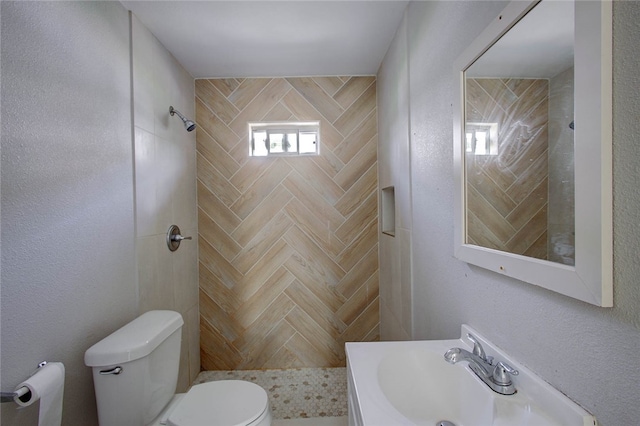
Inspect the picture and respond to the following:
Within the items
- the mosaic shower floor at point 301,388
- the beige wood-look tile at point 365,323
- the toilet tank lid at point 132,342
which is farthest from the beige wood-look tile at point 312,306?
the toilet tank lid at point 132,342

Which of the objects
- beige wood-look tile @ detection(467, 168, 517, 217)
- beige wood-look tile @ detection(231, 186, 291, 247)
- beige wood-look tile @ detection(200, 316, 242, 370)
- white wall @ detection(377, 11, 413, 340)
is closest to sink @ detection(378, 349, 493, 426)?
beige wood-look tile @ detection(467, 168, 517, 217)

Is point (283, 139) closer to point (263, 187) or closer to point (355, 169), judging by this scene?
point (263, 187)

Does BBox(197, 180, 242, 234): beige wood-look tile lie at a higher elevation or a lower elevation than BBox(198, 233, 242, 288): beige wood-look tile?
higher

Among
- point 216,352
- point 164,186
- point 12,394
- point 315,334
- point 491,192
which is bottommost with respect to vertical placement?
point 216,352

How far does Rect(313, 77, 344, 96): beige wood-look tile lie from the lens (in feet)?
7.66

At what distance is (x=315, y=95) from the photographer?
7.65 feet

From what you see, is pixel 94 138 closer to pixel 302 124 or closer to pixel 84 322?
pixel 84 322

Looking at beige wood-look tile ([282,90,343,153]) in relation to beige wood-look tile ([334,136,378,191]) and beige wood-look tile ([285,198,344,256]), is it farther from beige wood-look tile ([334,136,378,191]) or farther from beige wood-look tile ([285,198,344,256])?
beige wood-look tile ([285,198,344,256])

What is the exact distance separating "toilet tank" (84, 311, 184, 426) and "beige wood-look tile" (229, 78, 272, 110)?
1778 millimetres

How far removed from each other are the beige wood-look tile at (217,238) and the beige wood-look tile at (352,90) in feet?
4.78

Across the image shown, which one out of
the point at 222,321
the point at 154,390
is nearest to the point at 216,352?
the point at 222,321

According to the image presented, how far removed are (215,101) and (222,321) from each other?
6.00 ft

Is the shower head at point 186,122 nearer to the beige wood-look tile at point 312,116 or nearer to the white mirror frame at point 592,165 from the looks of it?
the beige wood-look tile at point 312,116

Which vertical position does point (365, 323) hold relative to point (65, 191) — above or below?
below
